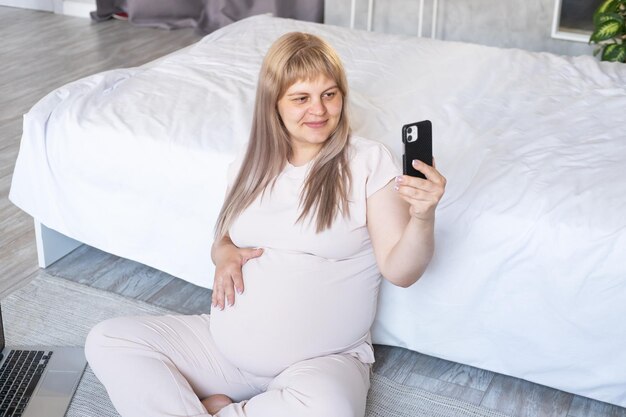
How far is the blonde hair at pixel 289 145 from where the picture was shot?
1.63 meters

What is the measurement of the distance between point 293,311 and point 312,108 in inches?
15.6

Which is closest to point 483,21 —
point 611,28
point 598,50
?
point 598,50

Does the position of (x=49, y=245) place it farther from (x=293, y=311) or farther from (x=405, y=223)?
(x=405, y=223)

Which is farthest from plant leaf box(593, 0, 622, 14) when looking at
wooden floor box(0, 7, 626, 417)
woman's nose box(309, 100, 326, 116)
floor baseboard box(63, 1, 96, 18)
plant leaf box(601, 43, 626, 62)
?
floor baseboard box(63, 1, 96, 18)

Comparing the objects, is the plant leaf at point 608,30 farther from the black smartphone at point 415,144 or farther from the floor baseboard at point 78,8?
the floor baseboard at point 78,8

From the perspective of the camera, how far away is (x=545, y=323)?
6.05 ft

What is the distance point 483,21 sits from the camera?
4.28 meters

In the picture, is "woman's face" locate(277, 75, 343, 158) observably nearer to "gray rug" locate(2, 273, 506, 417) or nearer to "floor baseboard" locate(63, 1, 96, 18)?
"gray rug" locate(2, 273, 506, 417)

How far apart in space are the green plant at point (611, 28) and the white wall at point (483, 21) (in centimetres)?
35

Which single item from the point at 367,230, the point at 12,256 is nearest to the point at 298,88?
the point at 367,230

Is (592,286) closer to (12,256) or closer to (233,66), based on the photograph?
(233,66)

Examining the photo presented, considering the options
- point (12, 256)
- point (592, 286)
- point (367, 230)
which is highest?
point (367, 230)

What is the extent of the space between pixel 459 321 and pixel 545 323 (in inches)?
7.7

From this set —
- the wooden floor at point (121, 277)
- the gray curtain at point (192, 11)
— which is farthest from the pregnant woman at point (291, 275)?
the gray curtain at point (192, 11)
